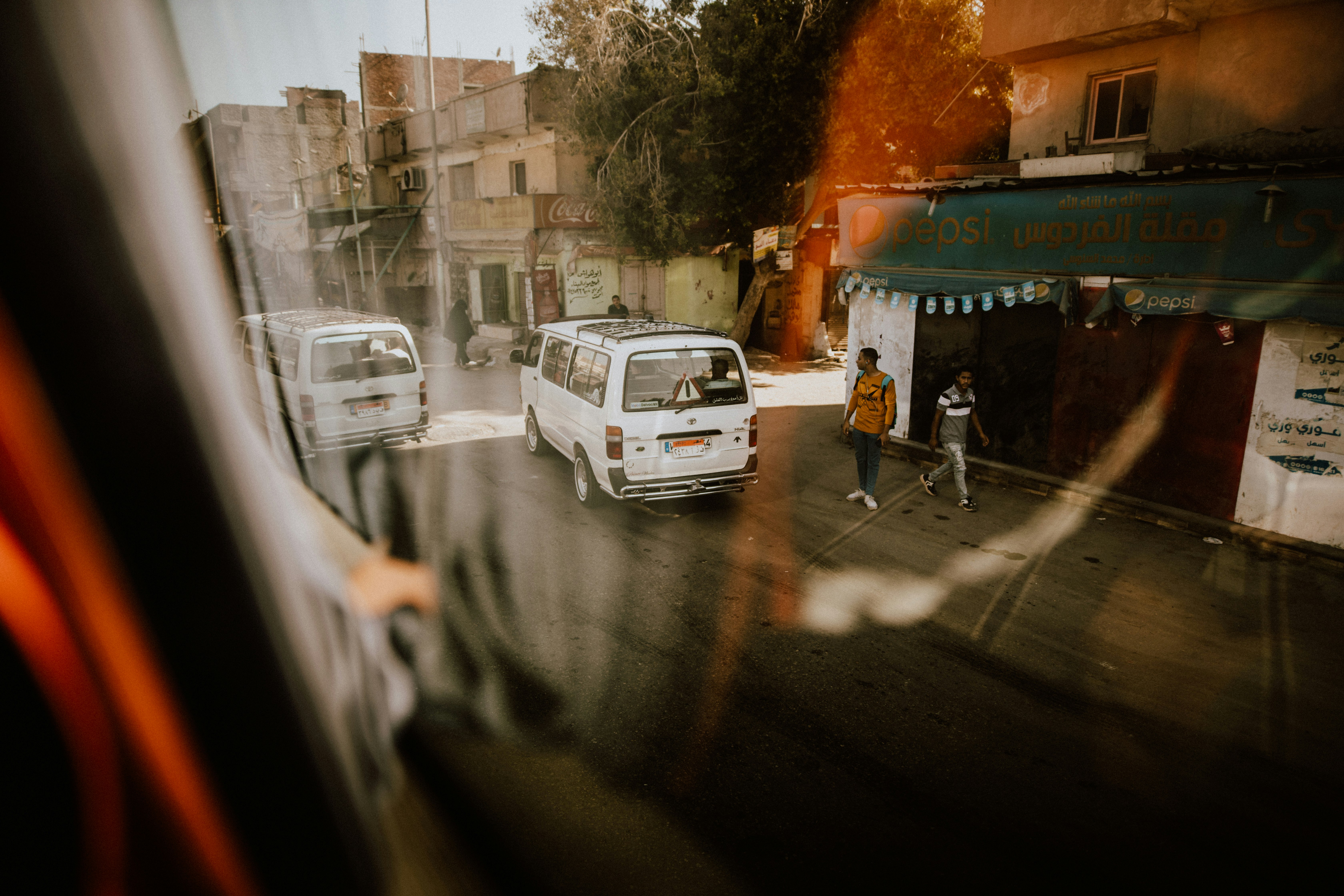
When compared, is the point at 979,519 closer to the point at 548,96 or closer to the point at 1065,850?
the point at 1065,850

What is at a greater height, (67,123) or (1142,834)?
(67,123)

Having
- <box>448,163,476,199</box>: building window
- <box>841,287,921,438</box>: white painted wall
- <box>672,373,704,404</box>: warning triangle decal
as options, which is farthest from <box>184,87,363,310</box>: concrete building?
<box>841,287,921,438</box>: white painted wall

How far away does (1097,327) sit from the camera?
361 inches

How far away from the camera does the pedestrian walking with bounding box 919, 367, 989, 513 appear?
905cm

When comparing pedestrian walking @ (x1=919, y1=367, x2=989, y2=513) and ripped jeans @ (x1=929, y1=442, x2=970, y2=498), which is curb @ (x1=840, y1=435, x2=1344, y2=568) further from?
pedestrian walking @ (x1=919, y1=367, x2=989, y2=513)

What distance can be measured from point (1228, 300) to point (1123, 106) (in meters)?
4.50

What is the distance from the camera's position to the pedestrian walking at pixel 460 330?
19391 millimetres

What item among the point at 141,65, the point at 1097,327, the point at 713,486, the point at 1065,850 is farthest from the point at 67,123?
the point at 1097,327

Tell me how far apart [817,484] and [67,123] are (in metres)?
9.45

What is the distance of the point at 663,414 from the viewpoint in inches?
319

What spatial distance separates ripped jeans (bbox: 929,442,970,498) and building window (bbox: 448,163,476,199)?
22936 millimetres

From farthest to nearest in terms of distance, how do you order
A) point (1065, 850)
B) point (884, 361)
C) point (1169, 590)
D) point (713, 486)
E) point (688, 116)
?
point (688, 116)
point (884, 361)
point (713, 486)
point (1169, 590)
point (1065, 850)

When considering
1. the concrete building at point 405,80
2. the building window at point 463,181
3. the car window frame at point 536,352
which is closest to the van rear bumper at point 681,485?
the car window frame at point 536,352

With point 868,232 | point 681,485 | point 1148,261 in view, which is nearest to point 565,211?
point 868,232
